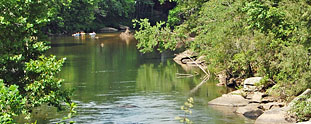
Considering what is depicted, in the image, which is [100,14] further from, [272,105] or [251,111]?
[251,111]

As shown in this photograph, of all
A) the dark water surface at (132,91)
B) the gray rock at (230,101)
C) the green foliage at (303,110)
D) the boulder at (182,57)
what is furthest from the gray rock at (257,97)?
the boulder at (182,57)

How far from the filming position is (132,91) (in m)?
36.8

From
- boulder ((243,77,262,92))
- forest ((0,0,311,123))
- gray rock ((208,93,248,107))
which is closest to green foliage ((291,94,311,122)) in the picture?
forest ((0,0,311,123))

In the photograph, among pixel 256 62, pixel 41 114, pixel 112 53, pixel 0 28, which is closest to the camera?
pixel 0 28

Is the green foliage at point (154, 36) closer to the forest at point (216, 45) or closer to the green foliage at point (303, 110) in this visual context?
the forest at point (216, 45)

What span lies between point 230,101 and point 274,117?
5.40 meters

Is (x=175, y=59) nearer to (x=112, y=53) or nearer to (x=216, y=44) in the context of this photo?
(x=112, y=53)

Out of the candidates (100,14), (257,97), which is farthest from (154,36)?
(100,14)

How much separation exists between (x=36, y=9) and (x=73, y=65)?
95.5ft

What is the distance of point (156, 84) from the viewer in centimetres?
3994

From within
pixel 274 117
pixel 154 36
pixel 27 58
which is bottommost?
pixel 274 117

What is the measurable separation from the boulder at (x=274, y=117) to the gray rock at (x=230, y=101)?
4.01 meters

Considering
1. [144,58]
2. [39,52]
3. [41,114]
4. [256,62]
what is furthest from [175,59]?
[39,52]

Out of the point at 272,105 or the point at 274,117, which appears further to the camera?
the point at 272,105
